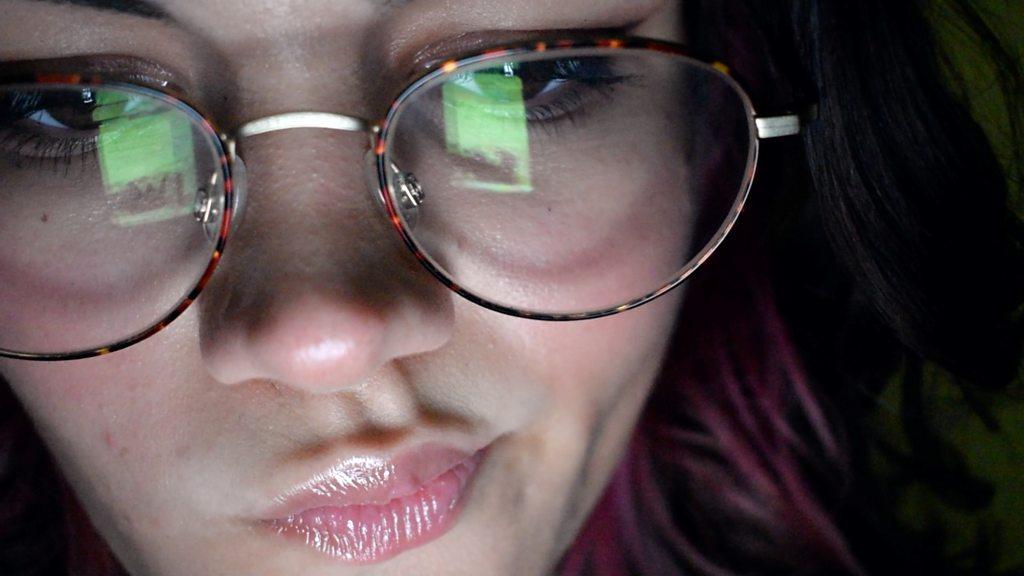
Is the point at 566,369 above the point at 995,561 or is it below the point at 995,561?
above

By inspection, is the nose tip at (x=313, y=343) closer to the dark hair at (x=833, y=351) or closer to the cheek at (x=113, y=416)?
the cheek at (x=113, y=416)

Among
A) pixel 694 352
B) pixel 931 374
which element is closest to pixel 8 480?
pixel 694 352

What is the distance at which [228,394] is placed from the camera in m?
0.63

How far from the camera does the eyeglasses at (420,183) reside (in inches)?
24.4

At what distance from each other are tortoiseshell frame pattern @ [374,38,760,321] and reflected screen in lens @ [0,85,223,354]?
11 cm

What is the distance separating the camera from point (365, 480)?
0.66 m

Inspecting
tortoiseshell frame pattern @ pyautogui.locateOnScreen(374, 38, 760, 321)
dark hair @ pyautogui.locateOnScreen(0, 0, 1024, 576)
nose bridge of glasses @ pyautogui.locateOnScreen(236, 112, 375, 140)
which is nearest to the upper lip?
tortoiseshell frame pattern @ pyautogui.locateOnScreen(374, 38, 760, 321)

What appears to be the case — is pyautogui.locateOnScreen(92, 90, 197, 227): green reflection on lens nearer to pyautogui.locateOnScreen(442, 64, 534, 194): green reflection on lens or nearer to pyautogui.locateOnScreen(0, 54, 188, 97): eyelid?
pyautogui.locateOnScreen(0, 54, 188, 97): eyelid

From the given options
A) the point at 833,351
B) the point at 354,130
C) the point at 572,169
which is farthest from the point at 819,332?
the point at 354,130

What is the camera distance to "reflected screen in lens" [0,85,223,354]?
0.62 meters

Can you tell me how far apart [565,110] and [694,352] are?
49 cm

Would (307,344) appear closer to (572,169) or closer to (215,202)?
(215,202)

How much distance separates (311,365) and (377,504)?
138mm

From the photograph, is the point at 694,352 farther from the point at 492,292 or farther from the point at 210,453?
the point at 210,453
